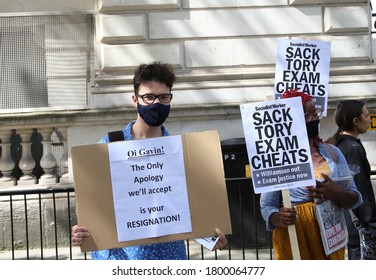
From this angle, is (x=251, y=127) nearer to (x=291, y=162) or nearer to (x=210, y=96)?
(x=291, y=162)

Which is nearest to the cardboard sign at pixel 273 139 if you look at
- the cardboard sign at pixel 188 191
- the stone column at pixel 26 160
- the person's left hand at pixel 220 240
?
the cardboard sign at pixel 188 191

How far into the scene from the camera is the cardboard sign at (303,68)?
4469mm

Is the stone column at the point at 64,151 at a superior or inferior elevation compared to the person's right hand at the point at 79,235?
superior

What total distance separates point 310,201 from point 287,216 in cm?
25

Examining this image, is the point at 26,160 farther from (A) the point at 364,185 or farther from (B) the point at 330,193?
(B) the point at 330,193

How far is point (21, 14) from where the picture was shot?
9148 mm

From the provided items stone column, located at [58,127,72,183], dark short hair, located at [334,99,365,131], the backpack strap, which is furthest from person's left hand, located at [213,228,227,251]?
stone column, located at [58,127,72,183]

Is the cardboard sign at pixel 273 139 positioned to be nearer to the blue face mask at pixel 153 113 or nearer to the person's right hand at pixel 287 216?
the person's right hand at pixel 287 216

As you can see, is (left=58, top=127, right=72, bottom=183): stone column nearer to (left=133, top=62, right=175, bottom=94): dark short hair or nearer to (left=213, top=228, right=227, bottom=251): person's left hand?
(left=133, top=62, right=175, bottom=94): dark short hair

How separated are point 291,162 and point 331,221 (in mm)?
399

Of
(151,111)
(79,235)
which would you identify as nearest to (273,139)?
(151,111)

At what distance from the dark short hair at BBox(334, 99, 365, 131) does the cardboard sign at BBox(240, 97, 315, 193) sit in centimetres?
156

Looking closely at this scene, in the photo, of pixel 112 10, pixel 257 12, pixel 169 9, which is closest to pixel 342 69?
pixel 257 12

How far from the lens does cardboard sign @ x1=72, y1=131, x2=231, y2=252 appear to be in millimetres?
3502
